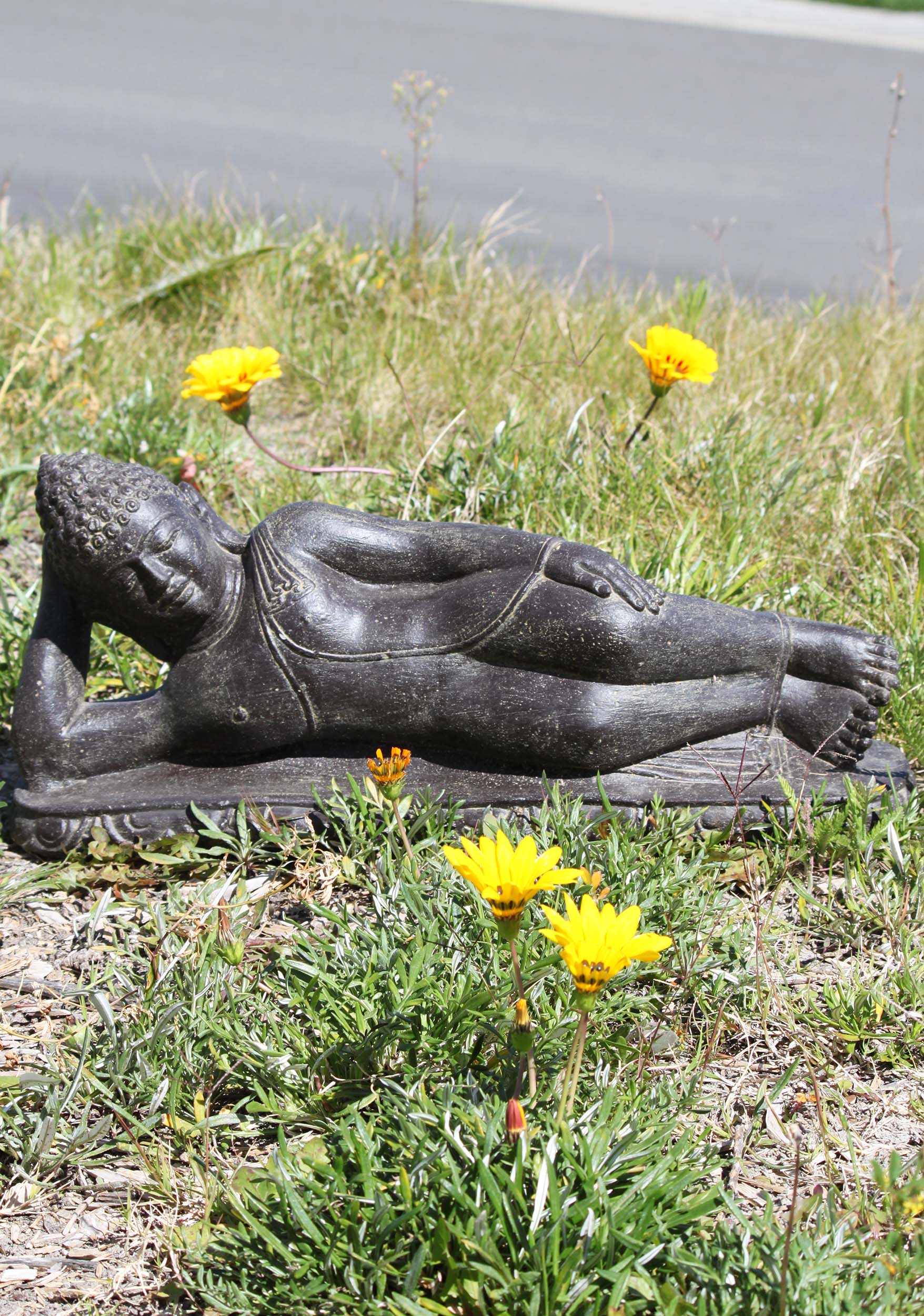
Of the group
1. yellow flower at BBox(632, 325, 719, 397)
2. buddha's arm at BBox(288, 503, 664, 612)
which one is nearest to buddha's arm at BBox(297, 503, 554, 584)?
buddha's arm at BBox(288, 503, 664, 612)

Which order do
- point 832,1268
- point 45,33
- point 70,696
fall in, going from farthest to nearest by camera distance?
point 45,33, point 70,696, point 832,1268

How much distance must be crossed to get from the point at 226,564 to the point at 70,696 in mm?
499

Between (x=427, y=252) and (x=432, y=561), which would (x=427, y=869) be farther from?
(x=427, y=252)

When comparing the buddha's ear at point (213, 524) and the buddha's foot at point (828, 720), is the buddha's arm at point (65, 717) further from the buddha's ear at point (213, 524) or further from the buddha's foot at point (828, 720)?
the buddha's foot at point (828, 720)

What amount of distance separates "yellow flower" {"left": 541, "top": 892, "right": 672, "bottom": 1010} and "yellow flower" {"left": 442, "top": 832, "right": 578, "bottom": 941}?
0.05 meters

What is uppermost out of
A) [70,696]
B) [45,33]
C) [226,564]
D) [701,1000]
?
[45,33]

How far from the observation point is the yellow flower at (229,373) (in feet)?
10.5

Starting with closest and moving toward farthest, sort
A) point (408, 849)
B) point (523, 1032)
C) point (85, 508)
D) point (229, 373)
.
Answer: point (523, 1032), point (408, 849), point (85, 508), point (229, 373)

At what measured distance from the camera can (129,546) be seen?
266 cm

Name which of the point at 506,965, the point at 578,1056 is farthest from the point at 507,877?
the point at 506,965

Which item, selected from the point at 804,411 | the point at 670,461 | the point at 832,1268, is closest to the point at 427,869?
the point at 832,1268

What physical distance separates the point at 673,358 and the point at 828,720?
44.4 inches

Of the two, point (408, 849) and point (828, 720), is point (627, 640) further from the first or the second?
point (408, 849)

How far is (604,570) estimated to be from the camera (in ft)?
9.02
